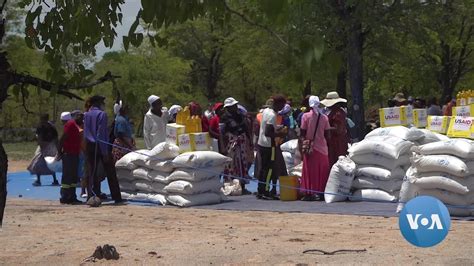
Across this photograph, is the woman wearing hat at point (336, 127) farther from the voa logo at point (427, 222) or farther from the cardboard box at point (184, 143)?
the voa logo at point (427, 222)

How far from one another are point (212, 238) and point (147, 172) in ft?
13.5

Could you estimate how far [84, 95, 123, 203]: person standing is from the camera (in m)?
11.9

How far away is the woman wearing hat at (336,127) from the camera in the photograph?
12.4 m

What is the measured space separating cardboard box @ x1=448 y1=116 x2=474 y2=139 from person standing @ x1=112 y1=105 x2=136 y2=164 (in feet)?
16.5

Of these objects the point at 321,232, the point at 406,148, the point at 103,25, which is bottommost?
the point at 321,232

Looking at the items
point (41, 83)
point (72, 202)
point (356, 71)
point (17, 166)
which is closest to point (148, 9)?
point (41, 83)

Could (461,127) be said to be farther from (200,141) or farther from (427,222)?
(427,222)

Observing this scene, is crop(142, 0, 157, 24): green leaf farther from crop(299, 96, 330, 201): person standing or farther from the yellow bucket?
the yellow bucket

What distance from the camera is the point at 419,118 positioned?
12469mm

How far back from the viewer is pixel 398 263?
267 inches

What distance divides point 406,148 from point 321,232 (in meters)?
3.14

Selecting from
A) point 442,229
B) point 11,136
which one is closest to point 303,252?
point 442,229

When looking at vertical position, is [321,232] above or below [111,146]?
below

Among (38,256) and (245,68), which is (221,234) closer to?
(38,256)
